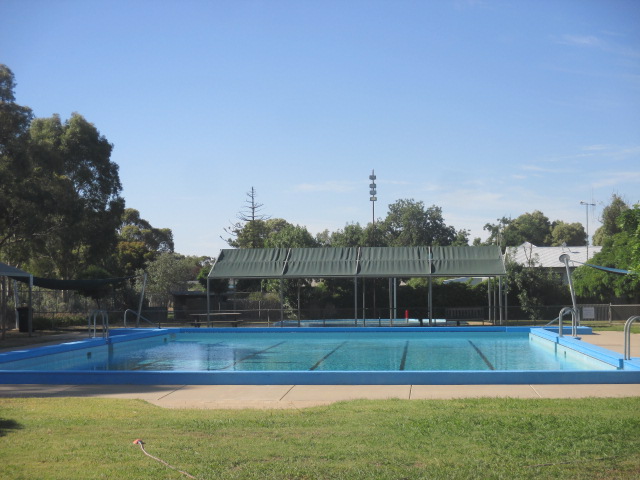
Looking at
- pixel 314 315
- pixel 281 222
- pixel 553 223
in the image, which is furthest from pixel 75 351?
pixel 553 223

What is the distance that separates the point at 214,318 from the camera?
30891 mm

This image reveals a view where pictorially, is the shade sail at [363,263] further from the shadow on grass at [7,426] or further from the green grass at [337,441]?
the shadow on grass at [7,426]

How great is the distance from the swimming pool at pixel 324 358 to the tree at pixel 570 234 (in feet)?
214

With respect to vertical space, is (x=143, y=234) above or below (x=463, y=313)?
above

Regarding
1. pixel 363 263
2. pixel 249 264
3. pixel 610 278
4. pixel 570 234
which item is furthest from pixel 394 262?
pixel 570 234

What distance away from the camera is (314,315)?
32875 millimetres

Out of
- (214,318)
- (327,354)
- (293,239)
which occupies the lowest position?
(327,354)

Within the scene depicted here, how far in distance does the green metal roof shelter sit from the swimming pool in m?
2.92

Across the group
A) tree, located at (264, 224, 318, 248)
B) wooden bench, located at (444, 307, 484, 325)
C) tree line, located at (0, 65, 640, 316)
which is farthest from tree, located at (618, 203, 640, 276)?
tree, located at (264, 224, 318, 248)

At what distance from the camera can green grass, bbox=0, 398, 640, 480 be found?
5891 millimetres

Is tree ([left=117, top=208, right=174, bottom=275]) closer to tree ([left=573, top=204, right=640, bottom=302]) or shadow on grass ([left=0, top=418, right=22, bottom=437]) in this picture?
tree ([left=573, top=204, right=640, bottom=302])

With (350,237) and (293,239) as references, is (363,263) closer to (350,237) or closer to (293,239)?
(293,239)

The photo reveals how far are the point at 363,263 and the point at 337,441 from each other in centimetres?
2277

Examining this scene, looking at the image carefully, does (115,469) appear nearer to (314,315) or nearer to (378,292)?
(314,315)
